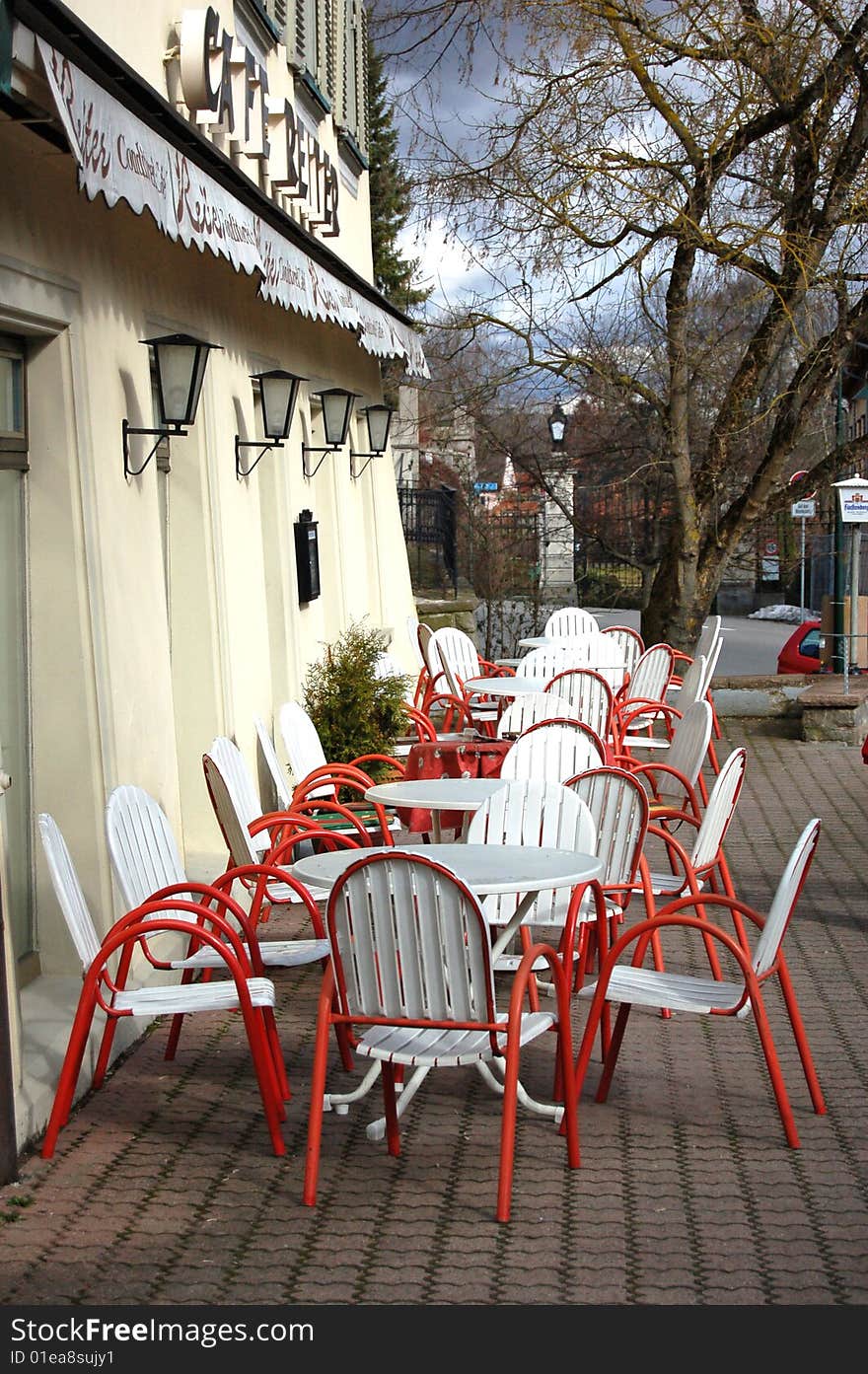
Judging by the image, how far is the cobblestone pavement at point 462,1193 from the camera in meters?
3.86

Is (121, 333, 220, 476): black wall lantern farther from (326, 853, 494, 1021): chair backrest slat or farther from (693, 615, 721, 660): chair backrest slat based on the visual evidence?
(693, 615, 721, 660): chair backrest slat

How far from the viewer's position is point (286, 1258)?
13.1 feet

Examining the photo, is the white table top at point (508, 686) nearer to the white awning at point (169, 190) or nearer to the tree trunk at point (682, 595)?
the white awning at point (169, 190)

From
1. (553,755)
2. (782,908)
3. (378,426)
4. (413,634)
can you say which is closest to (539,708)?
(553,755)

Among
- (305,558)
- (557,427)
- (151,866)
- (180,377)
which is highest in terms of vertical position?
(557,427)

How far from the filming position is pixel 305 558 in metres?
11.4

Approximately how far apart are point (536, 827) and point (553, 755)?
126 cm

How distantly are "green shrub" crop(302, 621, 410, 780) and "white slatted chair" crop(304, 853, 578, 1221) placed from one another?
18.3ft

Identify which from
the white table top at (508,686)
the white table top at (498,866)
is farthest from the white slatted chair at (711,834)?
the white table top at (508,686)

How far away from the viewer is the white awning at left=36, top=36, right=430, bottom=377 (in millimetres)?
4751

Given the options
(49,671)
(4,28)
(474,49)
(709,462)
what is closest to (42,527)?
(49,671)

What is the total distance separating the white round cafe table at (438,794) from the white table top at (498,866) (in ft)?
2.32

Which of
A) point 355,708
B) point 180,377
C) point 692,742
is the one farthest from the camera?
point 355,708

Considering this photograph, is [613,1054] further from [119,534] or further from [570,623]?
[570,623]
